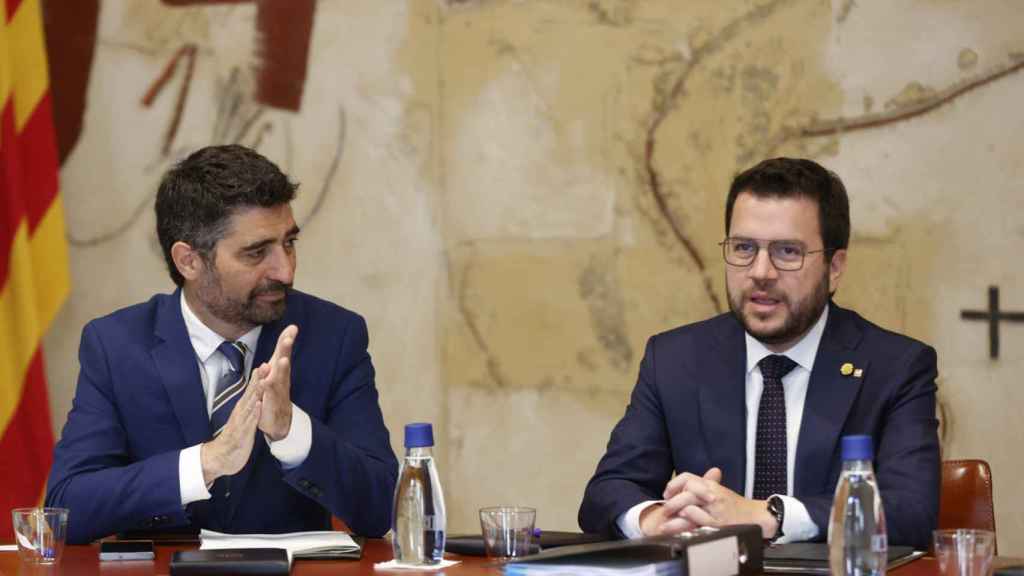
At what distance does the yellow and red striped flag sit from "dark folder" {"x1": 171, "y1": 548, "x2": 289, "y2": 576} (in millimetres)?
2235

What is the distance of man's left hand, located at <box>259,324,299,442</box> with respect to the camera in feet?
9.16

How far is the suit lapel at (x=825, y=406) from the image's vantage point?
3.01 metres

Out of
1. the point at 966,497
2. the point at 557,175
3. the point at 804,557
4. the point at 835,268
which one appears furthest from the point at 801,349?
the point at 557,175

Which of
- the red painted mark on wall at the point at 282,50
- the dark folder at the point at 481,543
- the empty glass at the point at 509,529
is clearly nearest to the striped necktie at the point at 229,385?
the dark folder at the point at 481,543

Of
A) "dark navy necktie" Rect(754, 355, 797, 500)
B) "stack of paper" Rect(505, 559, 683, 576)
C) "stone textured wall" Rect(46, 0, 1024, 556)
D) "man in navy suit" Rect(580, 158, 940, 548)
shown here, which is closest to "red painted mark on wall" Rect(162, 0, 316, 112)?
"stone textured wall" Rect(46, 0, 1024, 556)

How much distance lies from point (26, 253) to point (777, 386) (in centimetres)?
255

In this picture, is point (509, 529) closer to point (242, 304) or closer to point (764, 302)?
point (764, 302)

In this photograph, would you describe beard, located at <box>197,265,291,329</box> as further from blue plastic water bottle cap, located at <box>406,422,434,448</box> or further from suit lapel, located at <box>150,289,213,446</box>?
blue plastic water bottle cap, located at <box>406,422,434,448</box>

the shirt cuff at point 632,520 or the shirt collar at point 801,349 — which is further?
the shirt collar at point 801,349

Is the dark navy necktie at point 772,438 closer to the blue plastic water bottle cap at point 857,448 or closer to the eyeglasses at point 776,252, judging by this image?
the eyeglasses at point 776,252

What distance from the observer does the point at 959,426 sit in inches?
160

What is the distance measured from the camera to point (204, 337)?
3.28m

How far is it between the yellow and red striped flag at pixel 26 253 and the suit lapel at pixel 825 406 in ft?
8.50

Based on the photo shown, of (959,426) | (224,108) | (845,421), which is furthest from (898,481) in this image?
(224,108)
